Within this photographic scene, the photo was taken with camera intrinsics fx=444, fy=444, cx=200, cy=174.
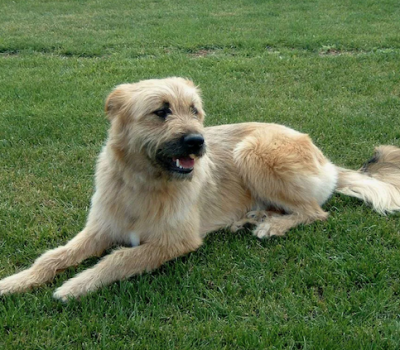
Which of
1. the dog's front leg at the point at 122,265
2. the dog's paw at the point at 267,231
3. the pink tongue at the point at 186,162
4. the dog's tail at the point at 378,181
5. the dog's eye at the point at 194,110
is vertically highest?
the dog's eye at the point at 194,110

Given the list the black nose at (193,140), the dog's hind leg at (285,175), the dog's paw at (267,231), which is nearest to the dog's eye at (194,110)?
the black nose at (193,140)

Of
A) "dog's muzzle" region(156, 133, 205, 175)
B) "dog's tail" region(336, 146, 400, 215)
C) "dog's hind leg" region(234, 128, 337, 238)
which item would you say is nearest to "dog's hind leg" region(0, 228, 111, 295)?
"dog's muzzle" region(156, 133, 205, 175)

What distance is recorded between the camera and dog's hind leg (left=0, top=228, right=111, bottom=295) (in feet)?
10.7

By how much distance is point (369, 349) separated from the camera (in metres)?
2.72

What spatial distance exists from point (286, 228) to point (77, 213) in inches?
78.9

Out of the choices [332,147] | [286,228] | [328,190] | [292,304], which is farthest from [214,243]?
[332,147]

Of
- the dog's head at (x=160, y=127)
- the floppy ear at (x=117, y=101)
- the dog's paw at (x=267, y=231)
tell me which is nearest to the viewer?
the dog's head at (x=160, y=127)

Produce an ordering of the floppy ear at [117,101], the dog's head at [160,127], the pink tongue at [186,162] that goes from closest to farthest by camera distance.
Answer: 1. the dog's head at [160,127]
2. the pink tongue at [186,162]
3. the floppy ear at [117,101]

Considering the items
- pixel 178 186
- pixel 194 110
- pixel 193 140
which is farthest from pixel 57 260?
pixel 194 110

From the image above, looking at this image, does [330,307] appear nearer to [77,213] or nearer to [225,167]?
[225,167]

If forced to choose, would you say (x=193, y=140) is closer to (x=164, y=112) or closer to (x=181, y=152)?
(x=181, y=152)

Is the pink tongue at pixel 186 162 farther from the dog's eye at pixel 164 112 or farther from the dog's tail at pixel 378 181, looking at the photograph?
the dog's tail at pixel 378 181

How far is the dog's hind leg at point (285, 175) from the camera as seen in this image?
4258 millimetres

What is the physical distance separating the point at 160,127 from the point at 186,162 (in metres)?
0.34
